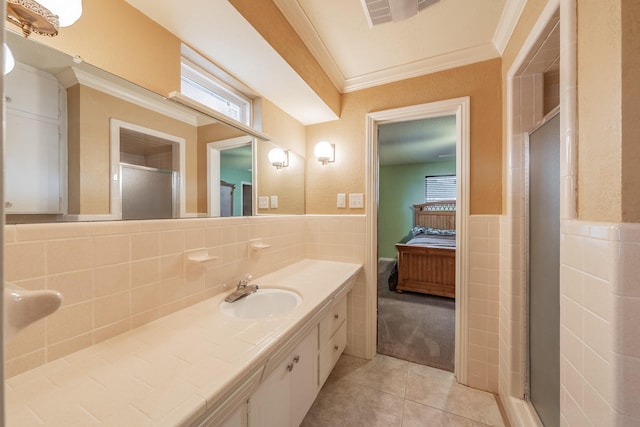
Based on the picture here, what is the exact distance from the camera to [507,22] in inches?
53.7

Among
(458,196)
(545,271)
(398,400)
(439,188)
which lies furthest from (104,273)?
(439,188)

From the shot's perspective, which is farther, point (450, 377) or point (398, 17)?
point (450, 377)

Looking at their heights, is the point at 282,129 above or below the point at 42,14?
above

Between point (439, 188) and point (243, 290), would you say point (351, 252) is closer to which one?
point (243, 290)

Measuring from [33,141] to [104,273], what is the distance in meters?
0.46

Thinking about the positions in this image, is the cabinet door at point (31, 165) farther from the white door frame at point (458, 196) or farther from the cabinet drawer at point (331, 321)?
the white door frame at point (458, 196)

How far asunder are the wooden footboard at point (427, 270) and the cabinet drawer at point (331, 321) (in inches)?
75.9

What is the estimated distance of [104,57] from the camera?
34.5 inches

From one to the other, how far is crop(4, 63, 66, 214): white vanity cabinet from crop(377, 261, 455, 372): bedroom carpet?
2.34 metres

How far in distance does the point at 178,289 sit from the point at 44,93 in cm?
82

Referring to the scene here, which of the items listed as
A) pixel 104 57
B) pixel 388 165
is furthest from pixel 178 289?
pixel 388 165

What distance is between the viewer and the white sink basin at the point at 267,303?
4.25 feet

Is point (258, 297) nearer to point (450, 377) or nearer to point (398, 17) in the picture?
point (450, 377)

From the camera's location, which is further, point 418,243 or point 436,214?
point 436,214
